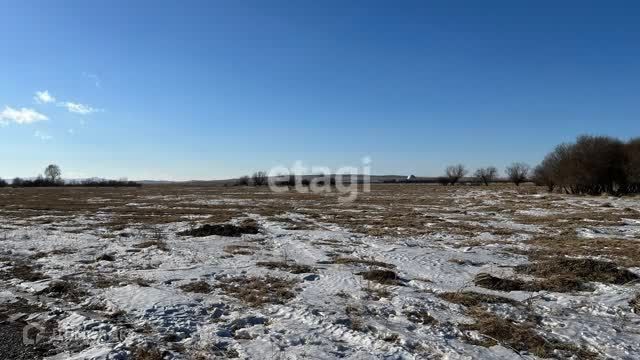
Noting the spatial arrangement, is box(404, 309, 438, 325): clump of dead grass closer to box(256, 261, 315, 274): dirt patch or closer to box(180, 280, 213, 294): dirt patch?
box(256, 261, 315, 274): dirt patch

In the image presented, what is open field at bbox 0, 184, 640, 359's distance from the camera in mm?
6812

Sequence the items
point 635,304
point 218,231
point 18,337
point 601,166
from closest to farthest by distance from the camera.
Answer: point 18,337
point 635,304
point 218,231
point 601,166

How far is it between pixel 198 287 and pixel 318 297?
8.32 feet

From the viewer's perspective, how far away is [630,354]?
6.50m

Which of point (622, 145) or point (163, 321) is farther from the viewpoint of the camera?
point (622, 145)

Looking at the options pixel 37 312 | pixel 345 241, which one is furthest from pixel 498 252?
pixel 37 312

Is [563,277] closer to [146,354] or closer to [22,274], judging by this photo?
[146,354]

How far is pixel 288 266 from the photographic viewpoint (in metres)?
12.3

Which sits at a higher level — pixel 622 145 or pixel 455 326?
pixel 622 145

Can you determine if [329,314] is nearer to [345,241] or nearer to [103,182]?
[345,241]

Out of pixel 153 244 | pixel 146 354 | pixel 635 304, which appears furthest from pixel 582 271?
pixel 153 244

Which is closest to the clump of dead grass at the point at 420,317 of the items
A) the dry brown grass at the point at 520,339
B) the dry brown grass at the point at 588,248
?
the dry brown grass at the point at 520,339

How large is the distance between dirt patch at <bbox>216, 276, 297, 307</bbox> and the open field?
0.13 feet

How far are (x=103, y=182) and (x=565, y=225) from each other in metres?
160
